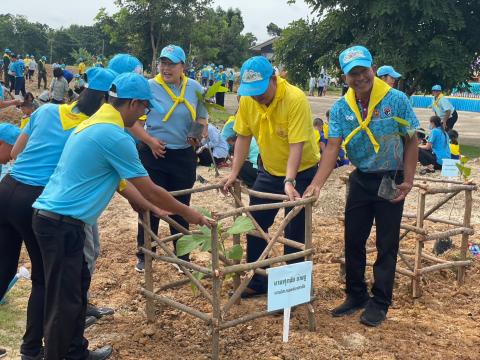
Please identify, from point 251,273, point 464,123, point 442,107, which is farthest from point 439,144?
point 464,123

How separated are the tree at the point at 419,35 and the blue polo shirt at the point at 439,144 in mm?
3171

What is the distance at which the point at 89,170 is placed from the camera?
269cm

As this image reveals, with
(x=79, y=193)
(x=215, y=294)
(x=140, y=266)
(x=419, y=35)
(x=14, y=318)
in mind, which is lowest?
(x=14, y=318)

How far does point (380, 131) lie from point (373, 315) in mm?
1163

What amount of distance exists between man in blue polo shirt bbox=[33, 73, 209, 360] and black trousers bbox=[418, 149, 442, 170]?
24.9ft

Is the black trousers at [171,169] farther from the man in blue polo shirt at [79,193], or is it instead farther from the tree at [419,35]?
the tree at [419,35]

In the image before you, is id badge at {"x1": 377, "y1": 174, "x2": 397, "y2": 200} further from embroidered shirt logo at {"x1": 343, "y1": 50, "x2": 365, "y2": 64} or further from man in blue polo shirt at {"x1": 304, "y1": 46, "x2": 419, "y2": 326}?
embroidered shirt logo at {"x1": 343, "y1": 50, "x2": 365, "y2": 64}

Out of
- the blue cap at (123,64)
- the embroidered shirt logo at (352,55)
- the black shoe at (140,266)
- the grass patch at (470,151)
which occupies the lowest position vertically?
the black shoe at (140,266)

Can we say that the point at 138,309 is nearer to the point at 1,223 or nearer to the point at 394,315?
the point at 1,223

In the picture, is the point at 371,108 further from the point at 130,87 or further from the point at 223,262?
the point at 130,87

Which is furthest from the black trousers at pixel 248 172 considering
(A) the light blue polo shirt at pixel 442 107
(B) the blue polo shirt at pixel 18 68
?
→ (B) the blue polo shirt at pixel 18 68

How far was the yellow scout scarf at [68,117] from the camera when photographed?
3062mm

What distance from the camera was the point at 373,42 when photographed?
1305 cm

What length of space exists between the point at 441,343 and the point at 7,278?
8.46ft
